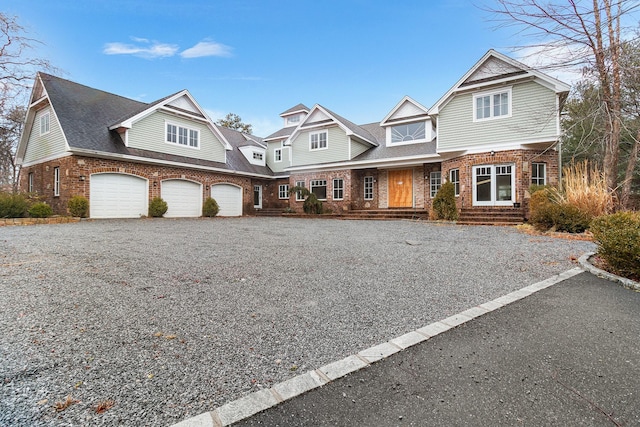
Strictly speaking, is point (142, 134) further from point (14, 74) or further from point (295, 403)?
point (295, 403)

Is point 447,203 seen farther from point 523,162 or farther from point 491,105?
point 491,105

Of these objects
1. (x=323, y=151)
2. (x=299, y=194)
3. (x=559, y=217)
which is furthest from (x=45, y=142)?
(x=559, y=217)

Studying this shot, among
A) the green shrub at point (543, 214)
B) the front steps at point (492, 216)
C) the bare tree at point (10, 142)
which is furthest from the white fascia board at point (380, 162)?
the bare tree at point (10, 142)

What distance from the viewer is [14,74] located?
13.7 meters

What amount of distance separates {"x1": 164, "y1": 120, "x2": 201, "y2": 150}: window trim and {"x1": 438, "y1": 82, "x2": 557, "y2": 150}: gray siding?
13.0 meters

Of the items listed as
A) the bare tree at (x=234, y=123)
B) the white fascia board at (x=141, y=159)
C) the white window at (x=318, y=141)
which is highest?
the bare tree at (x=234, y=123)

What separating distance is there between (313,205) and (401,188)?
5.00m

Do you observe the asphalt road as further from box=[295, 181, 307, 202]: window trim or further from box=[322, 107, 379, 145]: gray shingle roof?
box=[295, 181, 307, 202]: window trim

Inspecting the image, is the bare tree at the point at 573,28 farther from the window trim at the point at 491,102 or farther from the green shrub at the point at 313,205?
the green shrub at the point at 313,205

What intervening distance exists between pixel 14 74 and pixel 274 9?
12553mm

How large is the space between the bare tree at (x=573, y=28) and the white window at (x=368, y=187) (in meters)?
10.8

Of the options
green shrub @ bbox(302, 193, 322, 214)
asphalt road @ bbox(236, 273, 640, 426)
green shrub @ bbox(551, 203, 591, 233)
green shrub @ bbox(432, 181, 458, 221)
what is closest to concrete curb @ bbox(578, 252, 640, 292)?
asphalt road @ bbox(236, 273, 640, 426)

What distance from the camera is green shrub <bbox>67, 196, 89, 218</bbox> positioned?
38.3 feet

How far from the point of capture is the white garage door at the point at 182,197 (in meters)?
15.2
